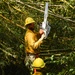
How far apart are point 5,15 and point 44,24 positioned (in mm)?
873

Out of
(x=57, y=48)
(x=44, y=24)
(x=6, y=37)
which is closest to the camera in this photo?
(x=44, y=24)

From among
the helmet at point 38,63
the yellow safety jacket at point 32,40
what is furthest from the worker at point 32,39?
the helmet at point 38,63

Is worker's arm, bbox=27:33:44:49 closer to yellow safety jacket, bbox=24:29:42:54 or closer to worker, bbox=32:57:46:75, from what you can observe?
yellow safety jacket, bbox=24:29:42:54

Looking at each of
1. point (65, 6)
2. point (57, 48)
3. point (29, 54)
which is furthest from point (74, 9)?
point (29, 54)

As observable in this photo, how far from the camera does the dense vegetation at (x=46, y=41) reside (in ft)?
13.4

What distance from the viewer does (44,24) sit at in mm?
3697

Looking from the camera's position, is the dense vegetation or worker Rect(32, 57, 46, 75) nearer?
worker Rect(32, 57, 46, 75)

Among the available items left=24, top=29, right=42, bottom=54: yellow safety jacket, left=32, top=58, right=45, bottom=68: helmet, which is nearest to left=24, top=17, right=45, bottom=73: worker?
left=24, top=29, right=42, bottom=54: yellow safety jacket

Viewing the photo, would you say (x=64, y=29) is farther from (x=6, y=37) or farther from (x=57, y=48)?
(x=6, y=37)

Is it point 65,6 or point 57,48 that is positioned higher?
point 65,6

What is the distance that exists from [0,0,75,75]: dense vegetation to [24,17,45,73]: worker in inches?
7.2

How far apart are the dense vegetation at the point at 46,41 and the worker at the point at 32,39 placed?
0.18 meters

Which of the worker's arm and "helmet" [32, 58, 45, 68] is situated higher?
the worker's arm

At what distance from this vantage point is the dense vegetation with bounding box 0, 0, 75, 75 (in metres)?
4.09
